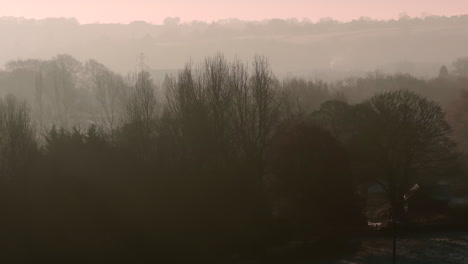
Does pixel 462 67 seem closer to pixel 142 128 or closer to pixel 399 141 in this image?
pixel 399 141

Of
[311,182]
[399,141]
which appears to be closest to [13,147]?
[311,182]

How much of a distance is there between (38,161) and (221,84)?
57.7ft

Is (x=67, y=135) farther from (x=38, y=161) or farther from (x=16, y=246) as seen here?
(x=16, y=246)

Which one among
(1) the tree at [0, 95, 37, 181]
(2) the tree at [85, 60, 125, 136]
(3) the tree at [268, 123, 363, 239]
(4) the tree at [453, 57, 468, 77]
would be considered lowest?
(3) the tree at [268, 123, 363, 239]

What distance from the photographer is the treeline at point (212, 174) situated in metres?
33.6

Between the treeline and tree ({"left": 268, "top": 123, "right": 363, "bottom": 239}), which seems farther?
tree ({"left": 268, "top": 123, "right": 363, "bottom": 239})

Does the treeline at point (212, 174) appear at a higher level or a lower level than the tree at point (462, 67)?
lower

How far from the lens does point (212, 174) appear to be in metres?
39.3

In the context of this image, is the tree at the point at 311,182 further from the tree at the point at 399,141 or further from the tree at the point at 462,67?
the tree at the point at 462,67

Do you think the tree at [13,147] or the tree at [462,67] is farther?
the tree at [462,67]

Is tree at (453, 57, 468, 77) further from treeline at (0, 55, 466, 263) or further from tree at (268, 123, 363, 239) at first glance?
tree at (268, 123, 363, 239)

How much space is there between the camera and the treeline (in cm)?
3359

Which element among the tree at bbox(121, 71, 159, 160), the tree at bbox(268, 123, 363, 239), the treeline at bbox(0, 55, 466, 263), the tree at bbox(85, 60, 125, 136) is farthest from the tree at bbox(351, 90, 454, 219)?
the tree at bbox(85, 60, 125, 136)

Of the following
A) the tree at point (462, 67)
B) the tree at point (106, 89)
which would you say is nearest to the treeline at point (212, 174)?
the tree at point (106, 89)
